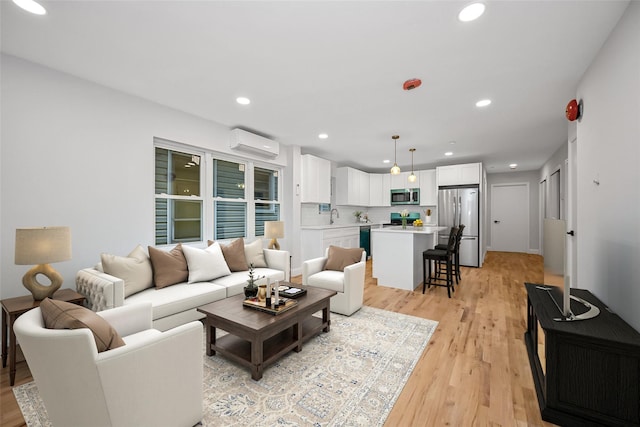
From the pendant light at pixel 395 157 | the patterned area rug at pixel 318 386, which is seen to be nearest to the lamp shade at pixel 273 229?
the patterned area rug at pixel 318 386

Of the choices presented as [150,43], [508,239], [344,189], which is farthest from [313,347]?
[508,239]

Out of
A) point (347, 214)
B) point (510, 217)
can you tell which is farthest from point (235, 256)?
point (510, 217)

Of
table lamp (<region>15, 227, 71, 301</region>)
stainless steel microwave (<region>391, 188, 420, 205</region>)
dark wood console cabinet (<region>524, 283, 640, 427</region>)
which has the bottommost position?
dark wood console cabinet (<region>524, 283, 640, 427</region>)

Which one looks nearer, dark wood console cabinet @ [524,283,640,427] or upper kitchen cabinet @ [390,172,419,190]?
dark wood console cabinet @ [524,283,640,427]

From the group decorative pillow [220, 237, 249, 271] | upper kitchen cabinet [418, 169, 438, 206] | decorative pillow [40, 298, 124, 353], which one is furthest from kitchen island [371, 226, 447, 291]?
decorative pillow [40, 298, 124, 353]

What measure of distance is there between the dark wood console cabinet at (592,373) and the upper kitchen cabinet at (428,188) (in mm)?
5629

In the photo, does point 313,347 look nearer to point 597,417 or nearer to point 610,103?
point 597,417

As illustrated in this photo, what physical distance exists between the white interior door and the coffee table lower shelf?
26.5ft

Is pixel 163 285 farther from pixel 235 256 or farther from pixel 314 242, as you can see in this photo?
pixel 314 242

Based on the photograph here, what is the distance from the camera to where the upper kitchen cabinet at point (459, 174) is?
6.24m

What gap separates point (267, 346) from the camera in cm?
233

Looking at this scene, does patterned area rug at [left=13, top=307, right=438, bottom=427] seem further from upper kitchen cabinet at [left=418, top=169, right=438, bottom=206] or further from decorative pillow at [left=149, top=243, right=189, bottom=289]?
upper kitchen cabinet at [left=418, top=169, right=438, bottom=206]

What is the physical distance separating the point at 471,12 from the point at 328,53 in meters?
1.05

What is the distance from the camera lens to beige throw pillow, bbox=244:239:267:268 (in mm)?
3928
